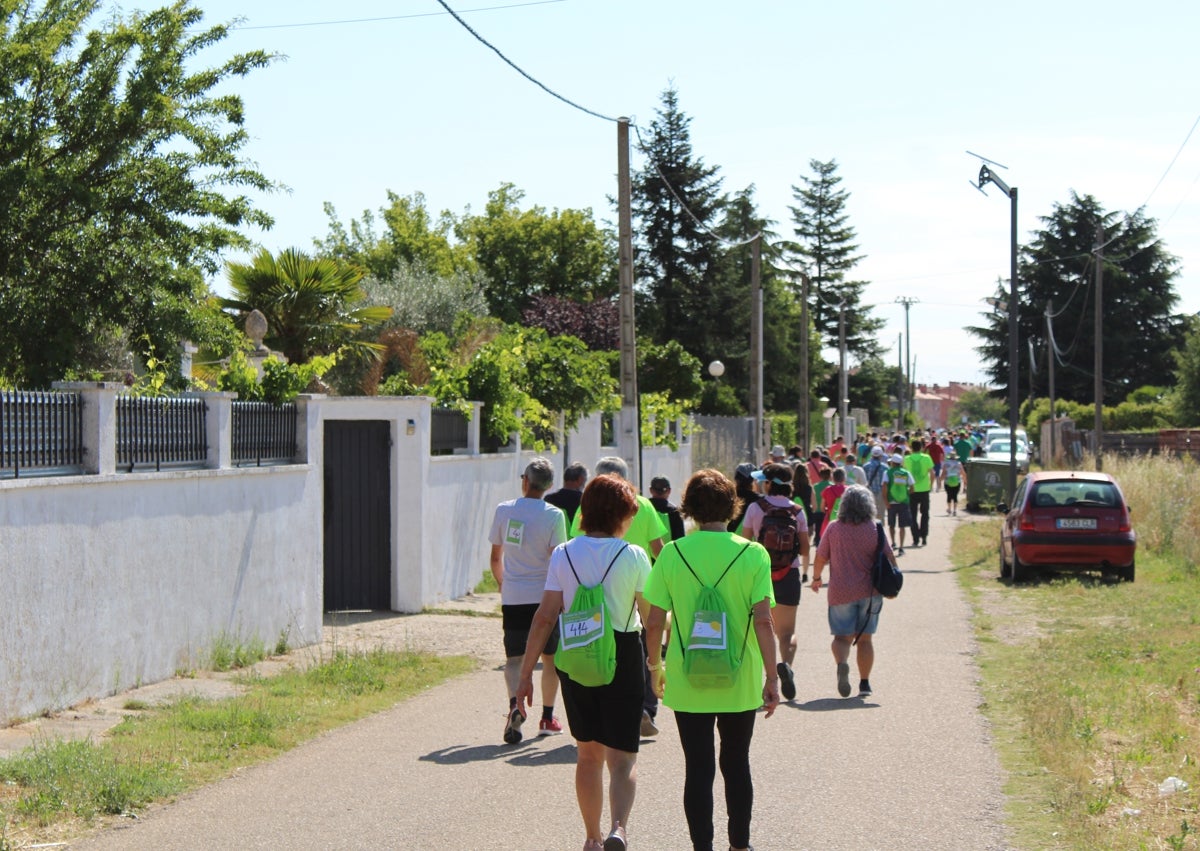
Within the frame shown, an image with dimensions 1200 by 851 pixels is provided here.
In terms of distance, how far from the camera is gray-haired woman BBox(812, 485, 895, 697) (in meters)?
10.7

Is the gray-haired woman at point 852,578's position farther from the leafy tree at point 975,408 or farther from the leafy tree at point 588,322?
the leafy tree at point 975,408

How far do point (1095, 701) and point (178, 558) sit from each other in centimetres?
689

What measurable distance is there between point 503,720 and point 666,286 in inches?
2013

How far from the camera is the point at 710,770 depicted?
601 cm

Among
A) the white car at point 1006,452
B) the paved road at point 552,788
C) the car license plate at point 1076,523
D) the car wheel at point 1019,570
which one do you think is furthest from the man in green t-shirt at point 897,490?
the white car at point 1006,452

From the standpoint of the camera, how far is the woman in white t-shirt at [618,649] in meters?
6.10

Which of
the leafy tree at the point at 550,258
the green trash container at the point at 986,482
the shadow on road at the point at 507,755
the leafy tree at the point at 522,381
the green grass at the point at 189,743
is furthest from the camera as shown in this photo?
the leafy tree at the point at 550,258

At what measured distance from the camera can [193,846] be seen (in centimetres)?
654

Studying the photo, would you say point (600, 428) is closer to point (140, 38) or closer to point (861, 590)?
point (140, 38)

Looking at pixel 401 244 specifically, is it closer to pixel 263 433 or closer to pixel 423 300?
pixel 423 300

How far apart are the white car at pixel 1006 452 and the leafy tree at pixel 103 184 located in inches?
1094

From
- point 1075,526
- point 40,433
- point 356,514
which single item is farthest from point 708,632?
point 1075,526

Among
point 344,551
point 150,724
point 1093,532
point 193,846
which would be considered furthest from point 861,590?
point 1093,532

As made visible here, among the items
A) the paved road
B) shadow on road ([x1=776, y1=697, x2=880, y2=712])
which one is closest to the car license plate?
the paved road
